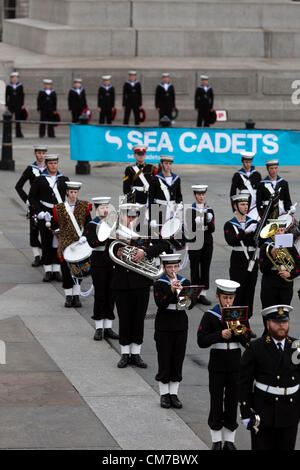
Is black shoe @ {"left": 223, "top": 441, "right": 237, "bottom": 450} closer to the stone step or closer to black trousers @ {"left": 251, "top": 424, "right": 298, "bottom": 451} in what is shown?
black trousers @ {"left": 251, "top": 424, "right": 298, "bottom": 451}

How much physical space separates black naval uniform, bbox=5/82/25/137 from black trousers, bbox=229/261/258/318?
61.1ft

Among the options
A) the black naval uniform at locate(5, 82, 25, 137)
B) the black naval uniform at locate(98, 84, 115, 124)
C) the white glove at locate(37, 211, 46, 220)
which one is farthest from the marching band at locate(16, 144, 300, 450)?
the black naval uniform at locate(98, 84, 115, 124)

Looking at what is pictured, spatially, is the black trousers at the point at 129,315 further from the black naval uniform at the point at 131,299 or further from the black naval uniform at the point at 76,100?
the black naval uniform at the point at 76,100

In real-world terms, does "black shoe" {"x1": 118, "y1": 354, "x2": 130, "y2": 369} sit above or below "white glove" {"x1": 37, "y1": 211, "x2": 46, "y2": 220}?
below

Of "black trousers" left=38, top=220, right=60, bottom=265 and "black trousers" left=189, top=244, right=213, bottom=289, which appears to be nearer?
"black trousers" left=189, top=244, right=213, bottom=289

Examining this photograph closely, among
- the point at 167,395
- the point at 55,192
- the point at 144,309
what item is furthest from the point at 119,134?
the point at 167,395

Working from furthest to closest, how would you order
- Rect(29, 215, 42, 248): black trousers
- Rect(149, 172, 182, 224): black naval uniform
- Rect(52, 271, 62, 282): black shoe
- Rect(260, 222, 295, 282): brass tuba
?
Rect(29, 215, 42, 248): black trousers < Rect(149, 172, 182, 224): black naval uniform < Rect(52, 271, 62, 282): black shoe < Rect(260, 222, 295, 282): brass tuba

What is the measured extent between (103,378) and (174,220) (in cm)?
359

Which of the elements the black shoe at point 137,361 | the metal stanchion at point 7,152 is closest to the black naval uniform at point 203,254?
the black shoe at point 137,361

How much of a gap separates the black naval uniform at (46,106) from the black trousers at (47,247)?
52.0ft

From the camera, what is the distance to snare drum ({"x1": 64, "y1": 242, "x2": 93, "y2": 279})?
1473 cm

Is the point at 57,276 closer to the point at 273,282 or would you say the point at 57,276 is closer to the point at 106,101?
the point at 273,282

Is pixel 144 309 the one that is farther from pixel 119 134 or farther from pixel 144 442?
pixel 119 134

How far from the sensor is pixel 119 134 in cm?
2470
